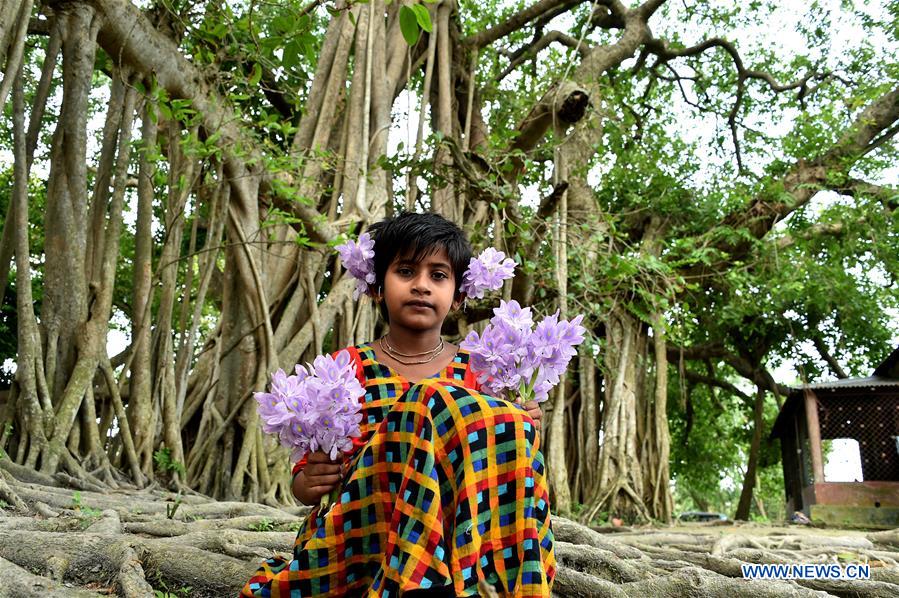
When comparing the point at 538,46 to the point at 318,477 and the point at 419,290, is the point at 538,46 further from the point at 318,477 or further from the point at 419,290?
the point at 318,477

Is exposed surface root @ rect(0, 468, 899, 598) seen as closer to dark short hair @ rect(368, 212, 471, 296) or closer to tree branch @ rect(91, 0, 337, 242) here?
dark short hair @ rect(368, 212, 471, 296)

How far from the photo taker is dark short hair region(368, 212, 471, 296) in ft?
5.32

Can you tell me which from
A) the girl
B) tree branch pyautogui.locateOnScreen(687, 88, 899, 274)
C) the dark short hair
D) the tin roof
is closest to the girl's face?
the dark short hair

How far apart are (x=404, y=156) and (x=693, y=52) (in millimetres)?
5264

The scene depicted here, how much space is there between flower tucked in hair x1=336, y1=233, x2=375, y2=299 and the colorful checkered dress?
508 millimetres

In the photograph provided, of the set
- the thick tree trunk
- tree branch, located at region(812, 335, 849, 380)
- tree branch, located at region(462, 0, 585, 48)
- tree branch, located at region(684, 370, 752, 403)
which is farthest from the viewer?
tree branch, located at region(684, 370, 752, 403)

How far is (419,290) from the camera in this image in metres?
1.62

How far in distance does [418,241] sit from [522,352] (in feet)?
1.14

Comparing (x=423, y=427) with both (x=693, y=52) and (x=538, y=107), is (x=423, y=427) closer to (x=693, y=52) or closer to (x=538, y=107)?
(x=538, y=107)

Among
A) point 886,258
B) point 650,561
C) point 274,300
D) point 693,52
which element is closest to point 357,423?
point 650,561

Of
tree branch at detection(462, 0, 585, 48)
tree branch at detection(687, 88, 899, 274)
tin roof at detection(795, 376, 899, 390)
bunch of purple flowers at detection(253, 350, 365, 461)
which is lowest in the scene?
bunch of purple flowers at detection(253, 350, 365, 461)

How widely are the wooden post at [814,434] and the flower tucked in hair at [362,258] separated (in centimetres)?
663

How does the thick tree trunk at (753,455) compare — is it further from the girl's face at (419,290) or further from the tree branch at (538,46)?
the girl's face at (419,290)

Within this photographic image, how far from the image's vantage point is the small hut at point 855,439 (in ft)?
22.5
